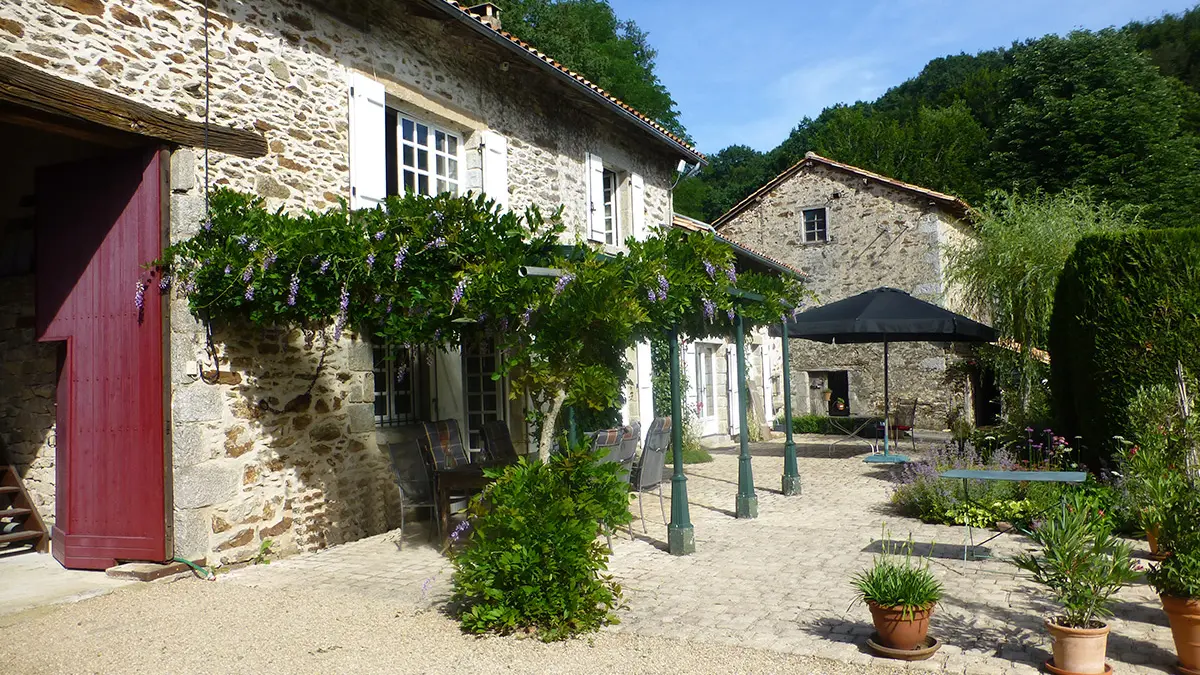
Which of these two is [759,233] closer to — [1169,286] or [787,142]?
[1169,286]

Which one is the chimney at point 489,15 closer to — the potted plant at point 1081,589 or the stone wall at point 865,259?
the potted plant at point 1081,589

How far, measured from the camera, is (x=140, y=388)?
5.50m

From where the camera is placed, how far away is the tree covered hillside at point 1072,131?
18.8 metres

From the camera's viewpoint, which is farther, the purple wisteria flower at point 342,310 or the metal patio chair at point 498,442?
the metal patio chair at point 498,442

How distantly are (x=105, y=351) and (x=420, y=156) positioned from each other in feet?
10.6

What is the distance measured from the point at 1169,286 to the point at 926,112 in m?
23.4

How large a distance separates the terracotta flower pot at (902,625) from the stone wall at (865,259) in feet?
42.6

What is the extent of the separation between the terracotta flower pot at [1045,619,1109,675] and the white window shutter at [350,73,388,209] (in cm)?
544

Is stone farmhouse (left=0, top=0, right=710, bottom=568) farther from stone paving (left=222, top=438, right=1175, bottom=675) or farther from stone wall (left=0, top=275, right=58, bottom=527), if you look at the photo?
stone paving (left=222, top=438, right=1175, bottom=675)

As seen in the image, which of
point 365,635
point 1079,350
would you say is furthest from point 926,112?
point 365,635

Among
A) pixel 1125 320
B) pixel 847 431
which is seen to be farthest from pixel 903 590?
pixel 847 431

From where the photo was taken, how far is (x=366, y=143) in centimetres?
679

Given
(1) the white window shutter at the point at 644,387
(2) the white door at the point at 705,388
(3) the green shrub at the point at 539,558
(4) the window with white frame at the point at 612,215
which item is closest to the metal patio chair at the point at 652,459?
(3) the green shrub at the point at 539,558

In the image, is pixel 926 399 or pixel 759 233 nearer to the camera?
pixel 926 399
